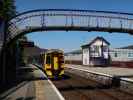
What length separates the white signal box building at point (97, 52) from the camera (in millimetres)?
74438

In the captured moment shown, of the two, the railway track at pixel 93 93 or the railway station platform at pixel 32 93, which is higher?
the railway station platform at pixel 32 93

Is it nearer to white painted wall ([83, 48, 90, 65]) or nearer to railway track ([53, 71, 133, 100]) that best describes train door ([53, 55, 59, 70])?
railway track ([53, 71, 133, 100])

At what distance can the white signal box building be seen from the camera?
74438mm

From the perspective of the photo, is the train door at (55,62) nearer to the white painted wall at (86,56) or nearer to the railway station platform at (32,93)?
the railway station platform at (32,93)

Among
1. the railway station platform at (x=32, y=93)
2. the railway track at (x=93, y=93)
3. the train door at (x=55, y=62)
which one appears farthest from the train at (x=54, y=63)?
the railway station platform at (x=32, y=93)

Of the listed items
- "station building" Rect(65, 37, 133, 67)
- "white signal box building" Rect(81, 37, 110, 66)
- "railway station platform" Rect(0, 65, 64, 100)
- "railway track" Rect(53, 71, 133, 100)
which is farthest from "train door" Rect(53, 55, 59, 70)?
"white signal box building" Rect(81, 37, 110, 66)

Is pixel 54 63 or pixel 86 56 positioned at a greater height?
pixel 86 56

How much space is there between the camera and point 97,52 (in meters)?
75.8

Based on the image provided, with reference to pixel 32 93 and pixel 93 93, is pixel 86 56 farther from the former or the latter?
pixel 32 93

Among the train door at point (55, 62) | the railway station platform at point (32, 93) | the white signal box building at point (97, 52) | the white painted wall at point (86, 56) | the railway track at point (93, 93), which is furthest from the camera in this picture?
the white painted wall at point (86, 56)

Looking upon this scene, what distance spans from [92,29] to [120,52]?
49286mm

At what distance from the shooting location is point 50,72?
38156 mm

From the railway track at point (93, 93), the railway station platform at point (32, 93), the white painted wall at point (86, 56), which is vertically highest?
the white painted wall at point (86, 56)

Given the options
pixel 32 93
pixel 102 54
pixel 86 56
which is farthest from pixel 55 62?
pixel 86 56
